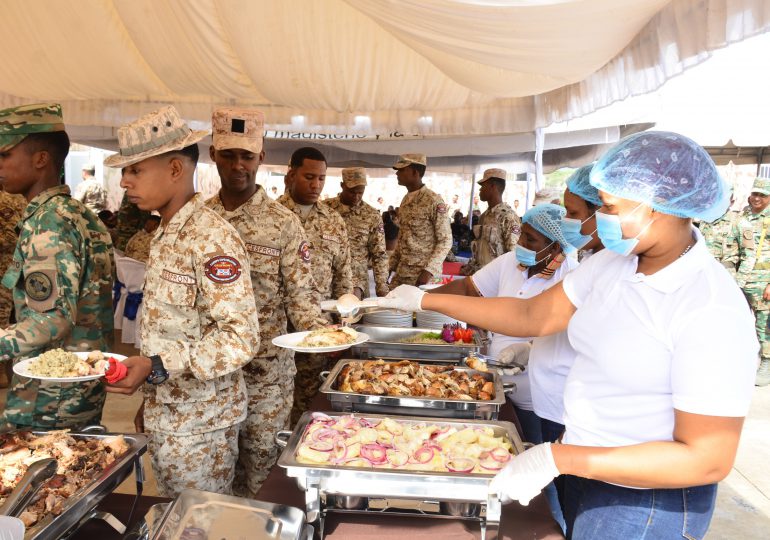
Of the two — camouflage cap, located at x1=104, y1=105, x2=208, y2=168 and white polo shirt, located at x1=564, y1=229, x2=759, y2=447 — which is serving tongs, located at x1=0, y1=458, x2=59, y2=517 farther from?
white polo shirt, located at x1=564, y1=229, x2=759, y2=447

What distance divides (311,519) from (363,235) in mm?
3363

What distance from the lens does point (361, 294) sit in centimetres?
383

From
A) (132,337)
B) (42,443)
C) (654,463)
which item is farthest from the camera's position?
(132,337)

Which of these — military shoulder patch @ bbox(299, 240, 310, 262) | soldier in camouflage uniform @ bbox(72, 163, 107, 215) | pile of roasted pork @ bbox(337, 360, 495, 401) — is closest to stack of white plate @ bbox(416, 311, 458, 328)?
pile of roasted pork @ bbox(337, 360, 495, 401)

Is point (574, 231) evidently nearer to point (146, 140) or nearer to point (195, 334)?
point (195, 334)

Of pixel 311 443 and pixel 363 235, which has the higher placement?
pixel 363 235

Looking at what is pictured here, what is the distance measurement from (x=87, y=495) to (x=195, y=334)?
1.81 ft

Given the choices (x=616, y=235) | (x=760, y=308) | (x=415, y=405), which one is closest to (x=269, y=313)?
(x=415, y=405)

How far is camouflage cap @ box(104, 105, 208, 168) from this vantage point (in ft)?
5.22

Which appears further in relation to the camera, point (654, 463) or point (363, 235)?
point (363, 235)

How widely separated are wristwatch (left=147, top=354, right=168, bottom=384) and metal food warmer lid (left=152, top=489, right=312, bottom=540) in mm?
348

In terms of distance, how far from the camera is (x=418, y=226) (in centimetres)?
513

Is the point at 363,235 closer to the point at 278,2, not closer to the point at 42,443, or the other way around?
the point at 278,2

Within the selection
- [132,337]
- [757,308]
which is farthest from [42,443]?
[757,308]
